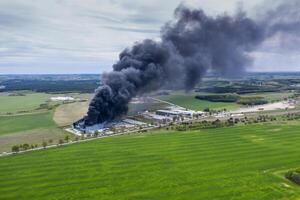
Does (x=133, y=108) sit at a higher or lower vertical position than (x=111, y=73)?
lower

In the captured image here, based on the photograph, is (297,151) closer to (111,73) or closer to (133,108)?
(111,73)

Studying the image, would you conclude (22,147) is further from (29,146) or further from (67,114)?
(67,114)

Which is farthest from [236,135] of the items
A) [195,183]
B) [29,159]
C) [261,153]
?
[29,159]

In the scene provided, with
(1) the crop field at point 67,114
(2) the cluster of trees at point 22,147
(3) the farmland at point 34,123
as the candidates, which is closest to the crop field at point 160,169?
(2) the cluster of trees at point 22,147

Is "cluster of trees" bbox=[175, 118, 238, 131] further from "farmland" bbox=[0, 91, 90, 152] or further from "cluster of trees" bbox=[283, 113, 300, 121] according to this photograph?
"farmland" bbox=[0, 91, 90, 152]

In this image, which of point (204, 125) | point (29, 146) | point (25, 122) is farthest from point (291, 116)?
point (25, 122)
